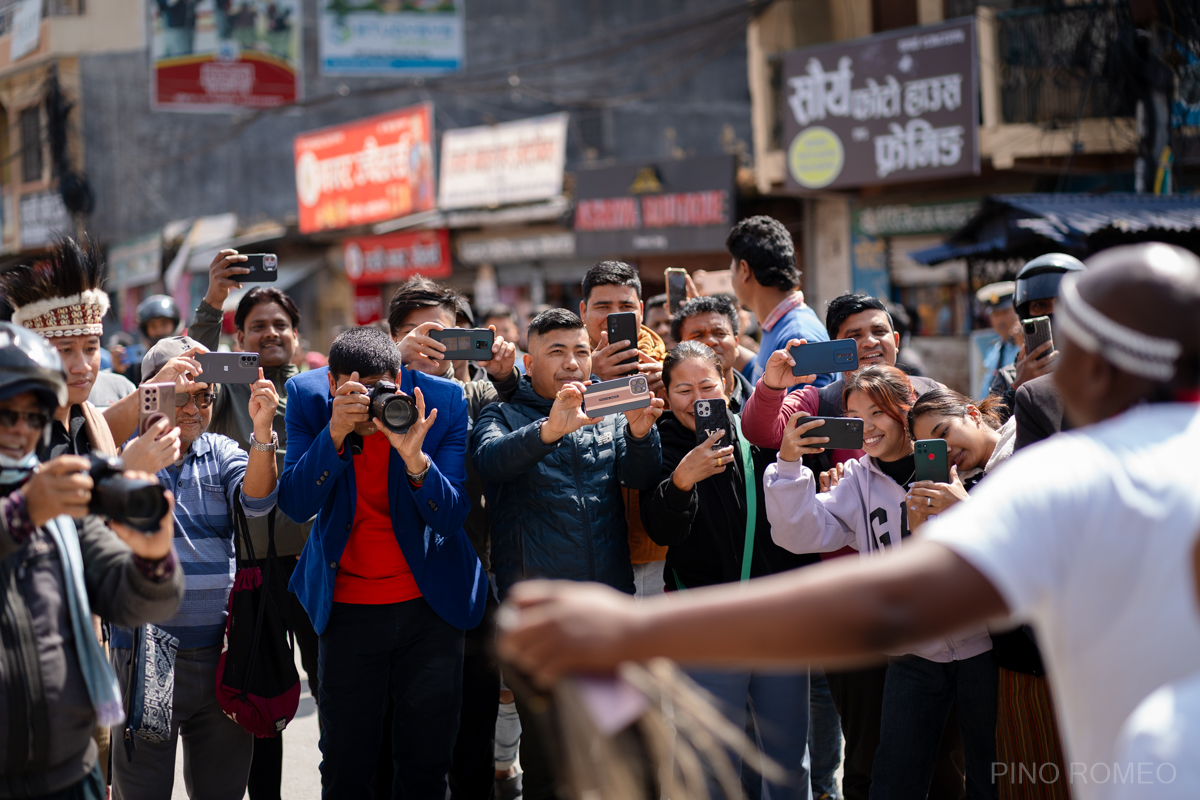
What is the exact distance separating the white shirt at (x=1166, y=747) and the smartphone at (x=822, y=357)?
7.66 feet

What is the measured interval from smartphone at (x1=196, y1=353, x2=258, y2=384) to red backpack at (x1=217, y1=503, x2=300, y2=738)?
46cm

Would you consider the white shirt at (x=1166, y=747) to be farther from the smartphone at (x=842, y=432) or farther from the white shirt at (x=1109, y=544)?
Result: the smartphone at (x=842, y=432)

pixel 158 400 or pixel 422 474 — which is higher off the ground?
pixel 158 400

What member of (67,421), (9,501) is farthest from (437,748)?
(9,501)

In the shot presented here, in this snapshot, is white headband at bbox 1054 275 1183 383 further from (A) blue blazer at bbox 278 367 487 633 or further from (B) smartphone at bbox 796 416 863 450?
(A) blue blazer at bbox 278 367 487 633

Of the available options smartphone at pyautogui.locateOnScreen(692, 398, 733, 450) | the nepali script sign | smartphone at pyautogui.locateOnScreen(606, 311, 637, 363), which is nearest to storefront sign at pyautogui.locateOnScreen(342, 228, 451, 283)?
the nepali script sign

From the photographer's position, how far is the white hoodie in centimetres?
344

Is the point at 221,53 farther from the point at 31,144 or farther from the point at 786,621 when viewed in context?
the point at 786,621

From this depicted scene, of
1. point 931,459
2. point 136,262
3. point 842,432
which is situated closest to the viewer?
point 931,459

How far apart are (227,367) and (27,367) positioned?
1389 mm

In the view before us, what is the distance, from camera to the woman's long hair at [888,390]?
3.73m

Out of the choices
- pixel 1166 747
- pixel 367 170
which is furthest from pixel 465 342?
pixel 367 170

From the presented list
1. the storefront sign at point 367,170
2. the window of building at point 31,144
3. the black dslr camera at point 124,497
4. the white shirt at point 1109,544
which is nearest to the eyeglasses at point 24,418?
the black dslr camera at point 124,497

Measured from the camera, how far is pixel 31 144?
2344 centimetres
